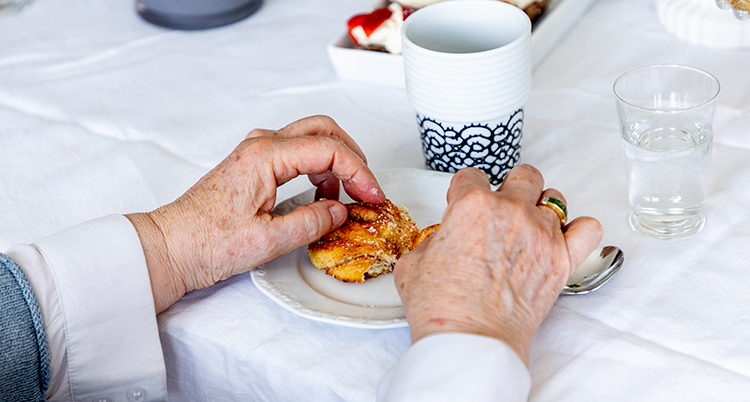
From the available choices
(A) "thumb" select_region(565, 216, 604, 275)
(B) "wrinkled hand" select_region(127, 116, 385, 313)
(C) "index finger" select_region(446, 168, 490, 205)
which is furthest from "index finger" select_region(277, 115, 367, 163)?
(A) "thumb" select_region(565, 216, 604, 275)

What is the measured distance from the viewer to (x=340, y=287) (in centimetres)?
69

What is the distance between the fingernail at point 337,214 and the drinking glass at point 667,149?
33cm

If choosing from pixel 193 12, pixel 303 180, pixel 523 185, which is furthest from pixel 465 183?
pixel 193 12

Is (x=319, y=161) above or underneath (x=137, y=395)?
above

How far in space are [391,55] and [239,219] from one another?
467 millimetres

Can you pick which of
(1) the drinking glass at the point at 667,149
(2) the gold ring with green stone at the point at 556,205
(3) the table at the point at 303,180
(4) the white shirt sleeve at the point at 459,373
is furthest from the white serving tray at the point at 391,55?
(4) the white shirt sleeve at the point at 459,373

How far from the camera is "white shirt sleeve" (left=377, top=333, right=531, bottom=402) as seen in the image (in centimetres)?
51

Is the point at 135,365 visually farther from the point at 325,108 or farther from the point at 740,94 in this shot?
the point at 740,94

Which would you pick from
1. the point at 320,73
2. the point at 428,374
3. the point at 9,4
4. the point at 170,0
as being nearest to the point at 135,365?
the point at 428,374

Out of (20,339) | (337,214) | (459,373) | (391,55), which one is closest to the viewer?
(459,373)

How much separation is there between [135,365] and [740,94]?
2.91ft

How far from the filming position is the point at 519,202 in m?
0.63

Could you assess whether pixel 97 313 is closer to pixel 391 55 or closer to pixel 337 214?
pixel 337 214

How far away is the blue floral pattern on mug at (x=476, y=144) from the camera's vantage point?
811 millimetres
